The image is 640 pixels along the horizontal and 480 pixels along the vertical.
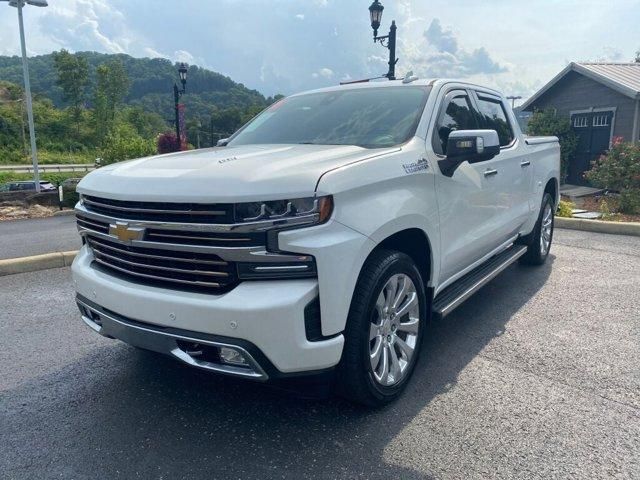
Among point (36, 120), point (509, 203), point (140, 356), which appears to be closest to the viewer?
point (140, 356)

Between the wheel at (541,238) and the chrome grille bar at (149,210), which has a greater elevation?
the chrome grille bar at (149,210)

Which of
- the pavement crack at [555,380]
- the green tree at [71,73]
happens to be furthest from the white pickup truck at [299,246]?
the green tree at [71,73]

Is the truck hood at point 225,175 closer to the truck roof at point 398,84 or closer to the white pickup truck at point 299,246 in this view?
the white pickup truck at point 299,246

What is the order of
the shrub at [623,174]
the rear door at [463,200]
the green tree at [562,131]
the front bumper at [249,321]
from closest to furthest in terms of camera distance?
1. the front bumper at [249,321]
2. the rear door at [463,200]
3. the shrub at [623,174]
4. the green tree at [562,131]

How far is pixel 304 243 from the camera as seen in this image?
2342 mm

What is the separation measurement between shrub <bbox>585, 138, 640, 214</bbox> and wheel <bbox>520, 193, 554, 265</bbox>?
476cm

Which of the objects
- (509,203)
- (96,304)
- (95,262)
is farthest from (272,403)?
(509,203)

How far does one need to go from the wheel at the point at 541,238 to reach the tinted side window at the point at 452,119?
203 cm

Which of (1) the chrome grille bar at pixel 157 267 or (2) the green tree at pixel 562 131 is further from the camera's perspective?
(2) the green tree at pixel 562 131

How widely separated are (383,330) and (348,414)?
519 mm

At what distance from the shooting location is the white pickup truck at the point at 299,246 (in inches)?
93.0

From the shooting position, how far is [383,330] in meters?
2.90

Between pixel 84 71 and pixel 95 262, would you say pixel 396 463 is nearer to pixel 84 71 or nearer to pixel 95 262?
pixel 95 262

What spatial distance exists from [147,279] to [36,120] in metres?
80.0
